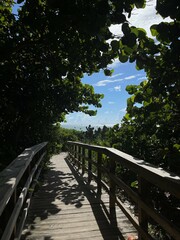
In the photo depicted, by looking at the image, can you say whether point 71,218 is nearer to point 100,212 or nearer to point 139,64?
point 100,212

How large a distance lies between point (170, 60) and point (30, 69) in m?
5.88

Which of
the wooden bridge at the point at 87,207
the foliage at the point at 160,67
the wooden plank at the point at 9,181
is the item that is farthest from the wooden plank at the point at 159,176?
the wooden plank at the point at 9,181

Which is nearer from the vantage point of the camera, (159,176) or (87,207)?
(159,176)

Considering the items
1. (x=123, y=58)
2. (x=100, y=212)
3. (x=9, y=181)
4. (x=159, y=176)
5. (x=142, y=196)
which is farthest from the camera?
(x=100, y=212)

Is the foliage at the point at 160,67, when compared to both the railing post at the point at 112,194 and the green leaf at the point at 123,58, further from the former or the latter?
the railing post at the point at 112,194

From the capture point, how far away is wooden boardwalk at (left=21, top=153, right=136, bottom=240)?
3.89 metres

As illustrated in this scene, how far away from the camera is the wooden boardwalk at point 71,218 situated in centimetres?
389

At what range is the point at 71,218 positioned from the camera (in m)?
4.64

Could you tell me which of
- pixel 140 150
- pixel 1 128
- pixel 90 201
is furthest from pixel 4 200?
pixel 1 128

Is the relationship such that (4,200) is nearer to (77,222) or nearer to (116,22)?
(116,22)

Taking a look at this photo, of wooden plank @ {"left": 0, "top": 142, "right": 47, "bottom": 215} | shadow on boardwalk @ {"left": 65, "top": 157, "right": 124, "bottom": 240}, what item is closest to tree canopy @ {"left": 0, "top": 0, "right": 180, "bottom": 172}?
shadow on boardwalk @ {"left": 65, "top": 157, "right": 124, "bottom": 240}

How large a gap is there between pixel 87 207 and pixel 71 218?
26.2 inches

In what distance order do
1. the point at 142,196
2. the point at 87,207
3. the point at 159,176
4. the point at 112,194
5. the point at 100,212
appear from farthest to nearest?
the point at 87,207, the point at 100,212, the point at 112,194, the point at 142,196, the point at 159,176

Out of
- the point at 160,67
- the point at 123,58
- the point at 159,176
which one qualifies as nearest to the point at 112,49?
the point at 123,58
